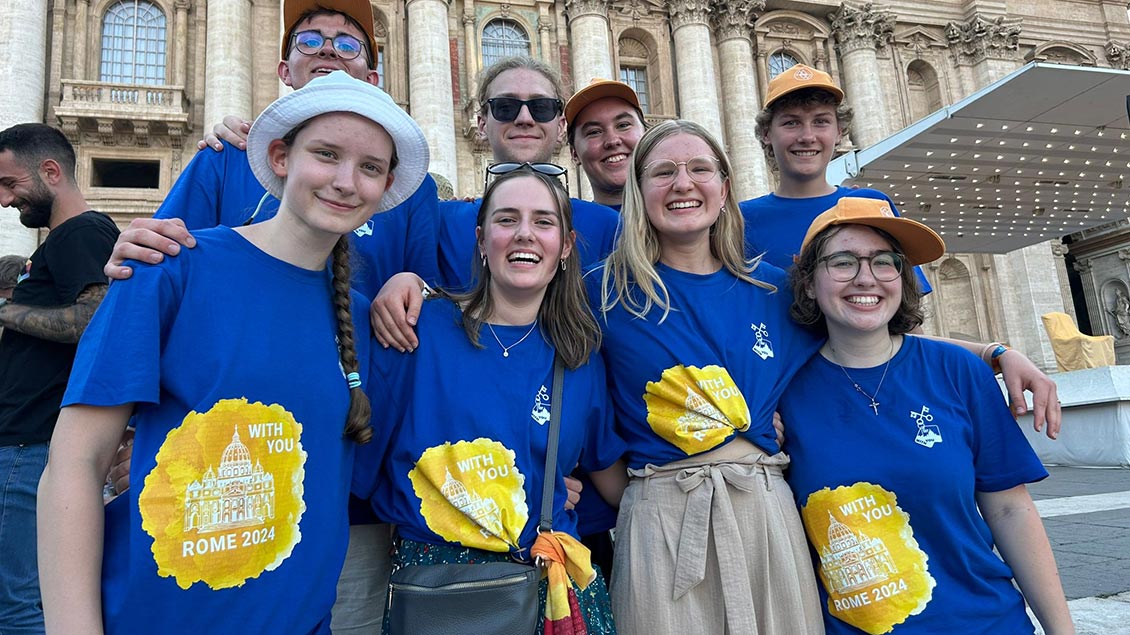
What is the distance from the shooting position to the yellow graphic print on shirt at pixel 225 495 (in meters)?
1.49

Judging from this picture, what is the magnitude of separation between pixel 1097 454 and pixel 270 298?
14.5m

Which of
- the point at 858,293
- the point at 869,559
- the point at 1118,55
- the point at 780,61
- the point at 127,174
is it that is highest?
the point at 1118,55

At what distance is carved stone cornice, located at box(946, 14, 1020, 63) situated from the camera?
26109 mm

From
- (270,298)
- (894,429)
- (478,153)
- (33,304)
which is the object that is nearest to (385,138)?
(270,298)

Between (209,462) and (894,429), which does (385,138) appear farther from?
(894,429)

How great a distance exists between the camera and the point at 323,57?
8.80 feet

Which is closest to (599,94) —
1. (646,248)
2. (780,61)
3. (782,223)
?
(782,223)

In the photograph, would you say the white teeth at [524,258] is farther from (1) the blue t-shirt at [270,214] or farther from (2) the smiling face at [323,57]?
(2) the smiling face at [323,57]

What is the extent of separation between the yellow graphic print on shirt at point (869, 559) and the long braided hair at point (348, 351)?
1.46 metres

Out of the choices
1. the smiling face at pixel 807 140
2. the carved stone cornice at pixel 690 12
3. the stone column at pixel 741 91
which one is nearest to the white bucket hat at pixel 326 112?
the smiling face at pixel 807 140

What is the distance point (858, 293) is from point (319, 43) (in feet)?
7.03

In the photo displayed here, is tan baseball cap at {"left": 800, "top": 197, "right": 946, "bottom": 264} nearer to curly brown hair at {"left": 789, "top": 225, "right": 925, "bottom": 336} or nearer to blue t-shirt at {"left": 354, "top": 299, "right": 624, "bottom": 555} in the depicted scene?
curly brown hair at {"left": 789, "top": 225, "right": 925, "bottom": 336}

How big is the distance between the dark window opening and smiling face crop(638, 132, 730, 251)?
2023cm

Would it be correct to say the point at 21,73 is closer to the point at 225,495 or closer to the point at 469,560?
the point at 225,495
